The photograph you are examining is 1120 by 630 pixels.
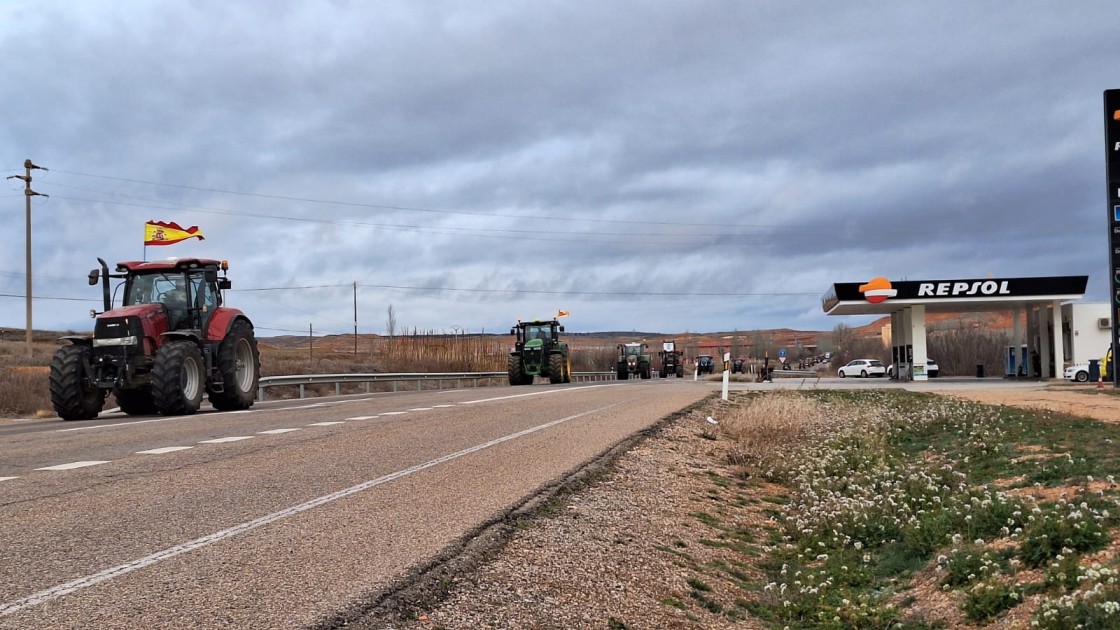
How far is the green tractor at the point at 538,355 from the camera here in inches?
1622

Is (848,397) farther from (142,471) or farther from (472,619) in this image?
(472,619)

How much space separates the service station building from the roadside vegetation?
94.5 ft

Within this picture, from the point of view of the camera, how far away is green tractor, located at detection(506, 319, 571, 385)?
1622 inches

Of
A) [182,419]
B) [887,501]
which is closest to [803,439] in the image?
[887,501]

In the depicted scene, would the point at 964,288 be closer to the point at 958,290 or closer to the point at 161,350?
the point at 958,290

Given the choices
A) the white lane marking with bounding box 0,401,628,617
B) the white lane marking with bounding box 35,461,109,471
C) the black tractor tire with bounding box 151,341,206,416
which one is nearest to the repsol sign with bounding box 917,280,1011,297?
the black tractor tire with bounding box 151,341,206,416

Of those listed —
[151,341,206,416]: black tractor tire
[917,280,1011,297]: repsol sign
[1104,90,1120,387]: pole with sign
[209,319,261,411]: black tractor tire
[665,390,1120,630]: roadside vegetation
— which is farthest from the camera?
[917,280,1011,297]: repsol sign

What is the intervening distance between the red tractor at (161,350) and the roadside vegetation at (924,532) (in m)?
10.1

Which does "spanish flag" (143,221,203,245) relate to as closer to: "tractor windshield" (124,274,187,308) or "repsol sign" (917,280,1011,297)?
"tractor windshield" (124,274,187,308)

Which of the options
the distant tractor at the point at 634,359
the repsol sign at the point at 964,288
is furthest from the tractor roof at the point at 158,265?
the distant tractor at the point at 634,359

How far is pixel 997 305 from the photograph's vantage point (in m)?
44.8

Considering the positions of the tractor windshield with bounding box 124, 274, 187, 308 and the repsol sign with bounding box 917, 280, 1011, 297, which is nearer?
the tractor windshield with bounding box 124, 274, 187, 308

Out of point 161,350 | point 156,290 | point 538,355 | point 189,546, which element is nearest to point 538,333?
point 538,355

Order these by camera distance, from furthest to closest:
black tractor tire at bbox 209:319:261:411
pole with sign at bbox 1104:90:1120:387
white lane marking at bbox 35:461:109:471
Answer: pole with sign at bbox 1104:90:1120:387 < black tractor tire at bbox 209:319:261:411 < white lane marking at bbox 35:461:109:471
